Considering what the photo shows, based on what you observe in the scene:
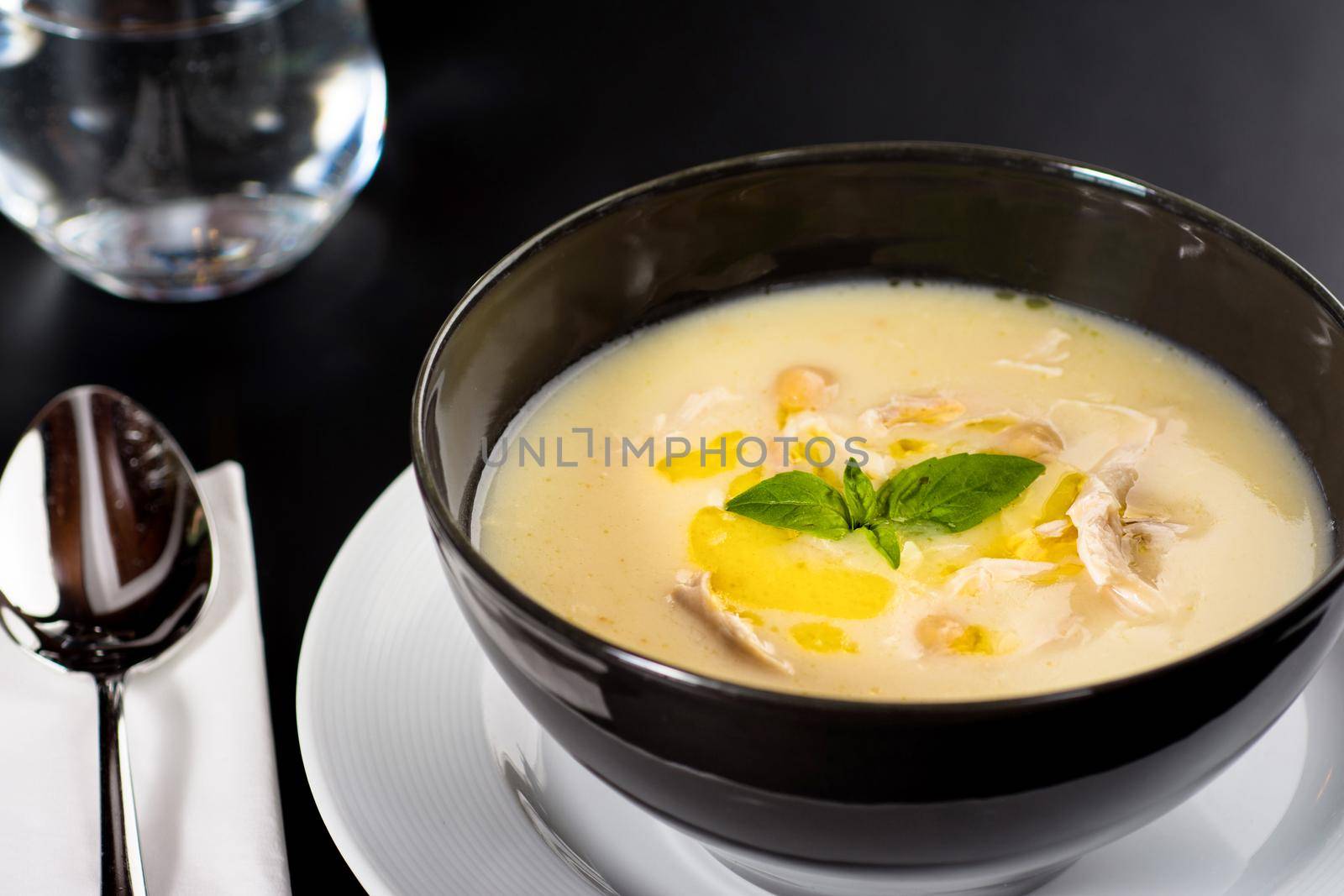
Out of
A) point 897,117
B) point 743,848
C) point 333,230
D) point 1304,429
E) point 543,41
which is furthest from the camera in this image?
point 543,41

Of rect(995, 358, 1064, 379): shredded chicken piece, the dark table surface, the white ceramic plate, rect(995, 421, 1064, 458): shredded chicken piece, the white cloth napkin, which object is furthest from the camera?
the dark table surface

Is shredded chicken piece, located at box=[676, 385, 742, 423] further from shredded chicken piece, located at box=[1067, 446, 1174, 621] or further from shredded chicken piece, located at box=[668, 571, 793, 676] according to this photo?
shredded chicken piece, located at box=[1067, 446, 1174, 621]

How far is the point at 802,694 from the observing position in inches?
39.0

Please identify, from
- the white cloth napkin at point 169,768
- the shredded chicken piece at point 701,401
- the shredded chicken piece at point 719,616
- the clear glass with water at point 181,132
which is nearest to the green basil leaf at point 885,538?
the shredded chicken piece at point 719,616

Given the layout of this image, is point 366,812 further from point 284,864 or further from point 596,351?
point 596,351

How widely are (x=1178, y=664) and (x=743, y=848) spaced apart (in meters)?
0.33

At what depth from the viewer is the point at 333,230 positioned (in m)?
2.36

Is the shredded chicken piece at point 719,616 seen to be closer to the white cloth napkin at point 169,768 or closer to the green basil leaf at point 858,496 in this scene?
the green basil leaf at point 858,496

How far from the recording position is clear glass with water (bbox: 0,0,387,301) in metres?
2.01

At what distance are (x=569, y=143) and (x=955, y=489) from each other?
1.34m

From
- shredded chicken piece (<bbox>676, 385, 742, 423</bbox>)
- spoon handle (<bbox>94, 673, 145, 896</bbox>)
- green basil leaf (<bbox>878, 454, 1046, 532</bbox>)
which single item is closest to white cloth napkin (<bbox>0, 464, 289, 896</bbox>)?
spoon handle (<bbox>94, 673, 145, 896</bbox>)

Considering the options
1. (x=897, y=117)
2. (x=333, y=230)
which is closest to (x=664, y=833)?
(x=333, y=230)

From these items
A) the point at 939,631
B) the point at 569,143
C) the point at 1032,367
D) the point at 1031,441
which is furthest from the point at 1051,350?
the point at 569,143

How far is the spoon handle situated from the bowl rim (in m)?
0.37
